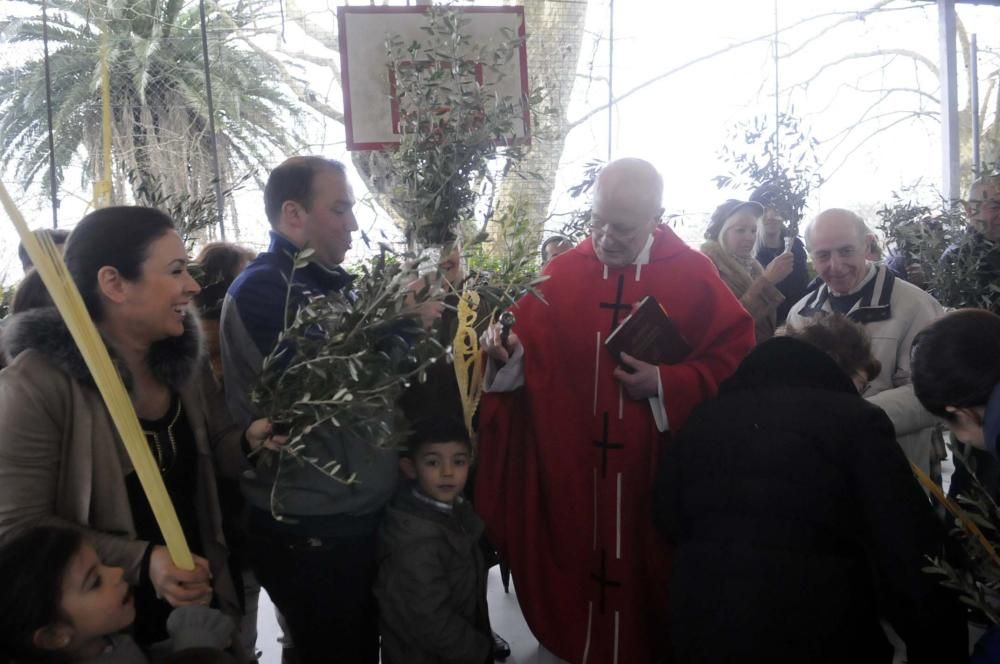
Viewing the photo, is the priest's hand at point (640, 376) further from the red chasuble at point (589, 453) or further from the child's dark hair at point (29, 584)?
the child's dark hair at point (29, 584)

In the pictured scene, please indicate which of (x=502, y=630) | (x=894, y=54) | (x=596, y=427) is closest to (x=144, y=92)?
(x=502, y=630)

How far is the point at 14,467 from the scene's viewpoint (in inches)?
72.2

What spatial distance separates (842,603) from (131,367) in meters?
1.86

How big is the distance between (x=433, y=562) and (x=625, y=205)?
1313 millimetres

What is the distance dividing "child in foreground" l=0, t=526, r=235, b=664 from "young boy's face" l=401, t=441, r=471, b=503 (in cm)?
88

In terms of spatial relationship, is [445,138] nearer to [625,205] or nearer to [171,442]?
[625,205]

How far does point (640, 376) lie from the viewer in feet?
9.42

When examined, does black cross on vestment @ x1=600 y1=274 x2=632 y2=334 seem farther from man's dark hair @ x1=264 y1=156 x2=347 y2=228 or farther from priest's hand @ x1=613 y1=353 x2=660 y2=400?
man's dark hair @ x1=264 y1=156 x2=347 y2=228

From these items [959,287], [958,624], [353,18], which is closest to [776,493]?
[958,624]

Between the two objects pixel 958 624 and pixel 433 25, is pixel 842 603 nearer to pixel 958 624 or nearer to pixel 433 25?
pixel 958 624

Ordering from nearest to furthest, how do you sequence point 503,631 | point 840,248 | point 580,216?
1. point 840,248
2. point 580,216
3. point 503,631

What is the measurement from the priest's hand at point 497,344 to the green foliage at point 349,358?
2.26 feet

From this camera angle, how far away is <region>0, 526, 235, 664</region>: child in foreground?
1.73m

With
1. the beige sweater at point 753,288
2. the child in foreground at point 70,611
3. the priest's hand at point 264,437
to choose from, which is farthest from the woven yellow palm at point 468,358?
the beige sweater at point 753,288
